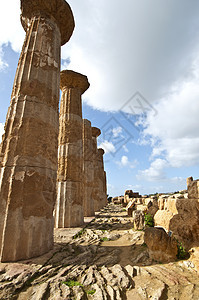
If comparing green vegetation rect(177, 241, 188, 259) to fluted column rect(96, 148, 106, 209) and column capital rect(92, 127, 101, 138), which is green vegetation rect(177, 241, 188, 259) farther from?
column capital rect(92, 127, 101, 138)

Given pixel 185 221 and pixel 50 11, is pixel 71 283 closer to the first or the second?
pixel 185 221

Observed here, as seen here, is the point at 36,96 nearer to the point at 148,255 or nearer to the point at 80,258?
the point at 80,258

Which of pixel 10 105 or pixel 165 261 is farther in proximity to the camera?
pixel 10 105

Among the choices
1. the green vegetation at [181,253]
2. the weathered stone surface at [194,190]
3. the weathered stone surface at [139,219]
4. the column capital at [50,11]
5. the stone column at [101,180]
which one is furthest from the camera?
the stone column at [101,180]

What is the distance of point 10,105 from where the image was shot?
14.9 feet

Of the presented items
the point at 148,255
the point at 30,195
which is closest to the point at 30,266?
the point at 30,195

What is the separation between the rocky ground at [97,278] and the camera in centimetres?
242

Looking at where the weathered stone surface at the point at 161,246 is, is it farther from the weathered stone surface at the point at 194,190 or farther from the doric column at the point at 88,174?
the doric column at the point at 88,174

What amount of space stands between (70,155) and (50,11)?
5.68m

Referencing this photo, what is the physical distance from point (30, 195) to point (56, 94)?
308 centimetres

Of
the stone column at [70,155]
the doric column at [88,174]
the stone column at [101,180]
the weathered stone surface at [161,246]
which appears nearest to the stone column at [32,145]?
the weathered stone surface at [161,246]

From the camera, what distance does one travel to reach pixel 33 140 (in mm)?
4250

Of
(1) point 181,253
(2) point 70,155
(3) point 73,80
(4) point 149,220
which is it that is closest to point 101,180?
(2) point 70,155

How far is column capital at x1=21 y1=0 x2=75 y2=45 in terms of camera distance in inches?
215
